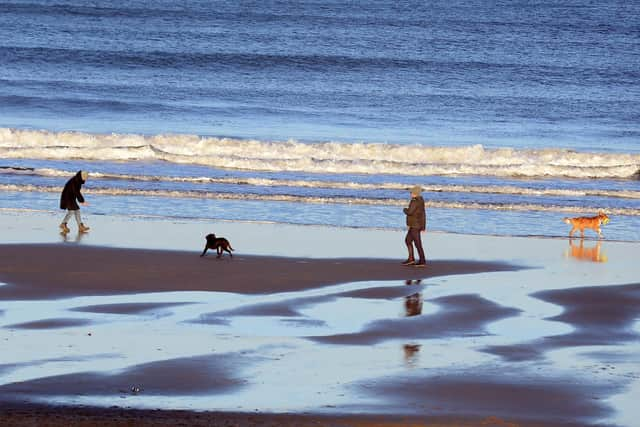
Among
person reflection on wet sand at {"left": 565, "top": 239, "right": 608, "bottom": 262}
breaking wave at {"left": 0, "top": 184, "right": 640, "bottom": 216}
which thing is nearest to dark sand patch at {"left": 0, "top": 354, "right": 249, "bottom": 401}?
person reflection on wet sand at {"left": 565, "top": 239, "right": 608, "bottom": 262}

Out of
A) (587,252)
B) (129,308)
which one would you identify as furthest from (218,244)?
(587,252)

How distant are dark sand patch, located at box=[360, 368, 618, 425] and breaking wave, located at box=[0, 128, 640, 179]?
65.8 ft

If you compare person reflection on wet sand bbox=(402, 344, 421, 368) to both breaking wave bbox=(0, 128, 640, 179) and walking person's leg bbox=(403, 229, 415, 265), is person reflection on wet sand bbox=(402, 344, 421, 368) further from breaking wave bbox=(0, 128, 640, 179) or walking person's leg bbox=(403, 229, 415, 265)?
breaking wave bbox=(0, 128, 640, 179)

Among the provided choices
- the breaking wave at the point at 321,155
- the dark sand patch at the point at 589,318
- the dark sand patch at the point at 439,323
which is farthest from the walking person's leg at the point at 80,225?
the breaking wave at the point at 321,155

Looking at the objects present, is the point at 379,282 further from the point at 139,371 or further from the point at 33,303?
the point at 139,371

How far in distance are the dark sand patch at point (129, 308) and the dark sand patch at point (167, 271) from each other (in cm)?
87

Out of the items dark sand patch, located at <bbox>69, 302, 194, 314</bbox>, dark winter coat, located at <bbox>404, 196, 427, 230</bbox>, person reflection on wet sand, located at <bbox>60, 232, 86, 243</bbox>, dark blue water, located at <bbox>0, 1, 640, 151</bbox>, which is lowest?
dark sand patch, located at <bbox>69, 302, 194, 314</bbox>

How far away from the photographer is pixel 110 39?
60156 mm

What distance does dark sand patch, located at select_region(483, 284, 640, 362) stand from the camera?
12961 mm

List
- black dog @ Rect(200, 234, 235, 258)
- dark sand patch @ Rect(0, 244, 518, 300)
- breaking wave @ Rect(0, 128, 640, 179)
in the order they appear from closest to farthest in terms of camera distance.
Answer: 1. dark sand patch @ Rect(0, 244, 518, 300)
2. black dog @ Rect(200, 234, 235, 258)
3. breaking wave @ Rect(0, 128, 640, 179)

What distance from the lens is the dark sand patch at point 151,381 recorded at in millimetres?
10789

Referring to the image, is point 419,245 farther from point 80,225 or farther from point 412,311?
point 80,225

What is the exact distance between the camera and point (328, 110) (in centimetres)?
4378

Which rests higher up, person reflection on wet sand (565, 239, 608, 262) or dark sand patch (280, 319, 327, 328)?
person reflection on wet sand (565, 239, 608, 262)
